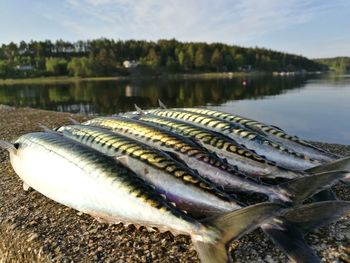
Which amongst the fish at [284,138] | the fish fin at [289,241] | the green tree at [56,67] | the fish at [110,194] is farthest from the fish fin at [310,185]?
the green tree at [56,67]

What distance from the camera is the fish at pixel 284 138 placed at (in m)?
4.70

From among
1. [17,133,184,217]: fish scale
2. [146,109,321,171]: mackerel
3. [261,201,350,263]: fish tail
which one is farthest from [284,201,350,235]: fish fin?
[146,109,321,171]: mackerel

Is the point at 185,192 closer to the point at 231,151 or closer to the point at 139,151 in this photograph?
the point at 139,151

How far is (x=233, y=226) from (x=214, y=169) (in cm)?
141

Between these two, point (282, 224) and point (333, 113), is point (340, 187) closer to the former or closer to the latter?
point (282, 224)

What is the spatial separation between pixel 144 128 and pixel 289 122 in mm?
19537

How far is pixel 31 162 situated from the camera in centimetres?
446

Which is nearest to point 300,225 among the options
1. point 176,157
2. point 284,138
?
point 176,157

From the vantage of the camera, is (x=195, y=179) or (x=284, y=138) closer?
(x=195, y=179)

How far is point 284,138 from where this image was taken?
5152 millimetres

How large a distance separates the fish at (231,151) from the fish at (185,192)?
0.95 meters

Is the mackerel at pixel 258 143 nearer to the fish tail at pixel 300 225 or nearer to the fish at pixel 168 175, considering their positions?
the fish at pixel 168 175

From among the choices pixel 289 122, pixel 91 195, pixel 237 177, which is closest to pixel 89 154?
pixel 91 195

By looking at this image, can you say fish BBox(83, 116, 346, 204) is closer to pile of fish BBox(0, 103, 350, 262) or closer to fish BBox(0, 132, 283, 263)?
pile of fish BBox(0, 103, 350, 262)
